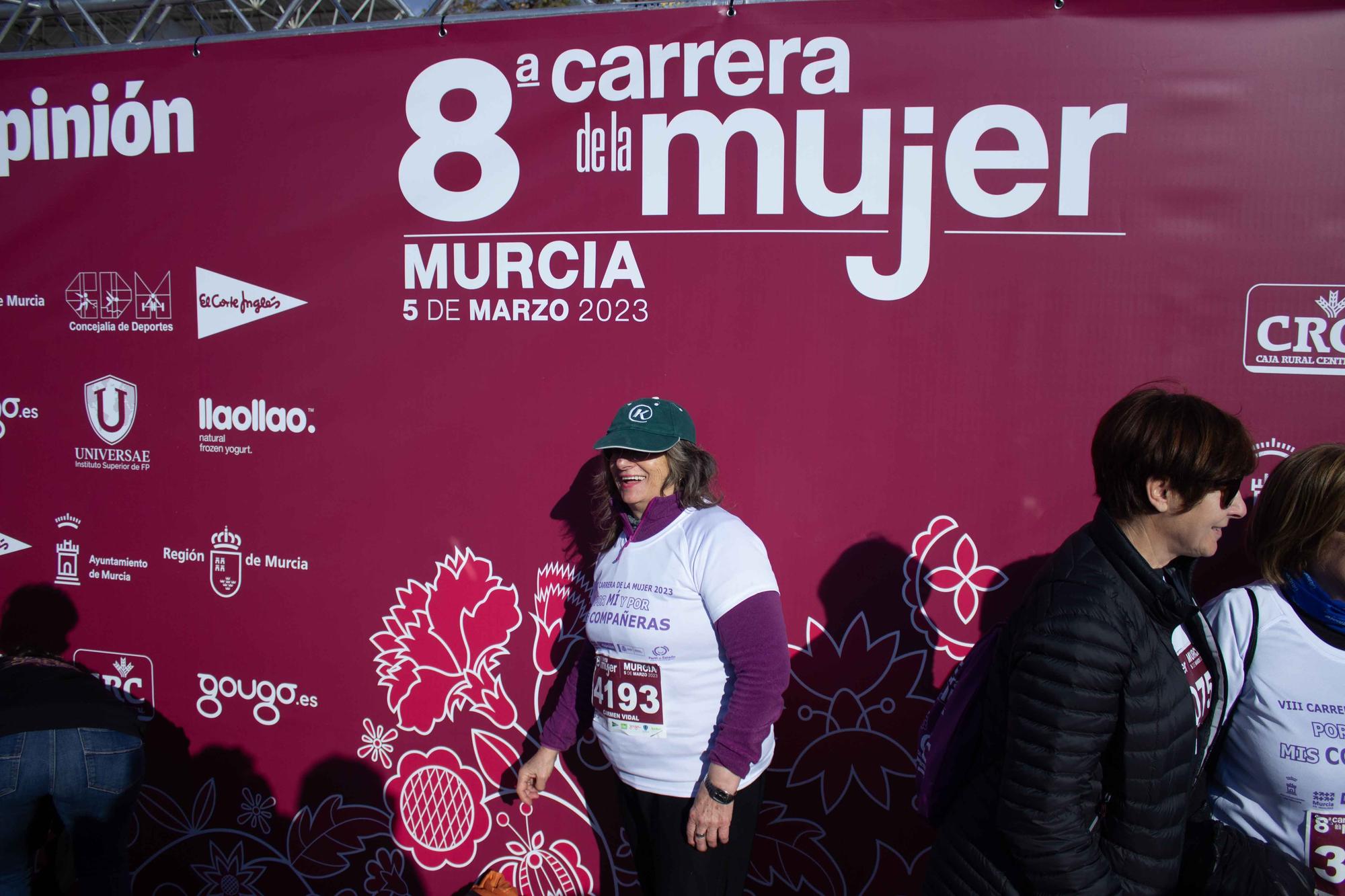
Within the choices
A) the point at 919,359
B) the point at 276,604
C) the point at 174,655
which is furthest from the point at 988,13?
the point at 174,655

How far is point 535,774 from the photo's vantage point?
1933 mm

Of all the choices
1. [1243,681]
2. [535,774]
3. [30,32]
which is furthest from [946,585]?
[30,32]

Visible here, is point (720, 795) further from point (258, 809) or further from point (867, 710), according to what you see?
point (258, 809)

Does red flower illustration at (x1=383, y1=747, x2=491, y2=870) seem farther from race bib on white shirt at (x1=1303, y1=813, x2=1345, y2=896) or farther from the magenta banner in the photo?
race bib on white shirt at (x1=1303, y1=813, x2=1345, y2=896)

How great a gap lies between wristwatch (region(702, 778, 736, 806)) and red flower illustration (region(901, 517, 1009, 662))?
0.68 meters

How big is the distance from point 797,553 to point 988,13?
1304mm

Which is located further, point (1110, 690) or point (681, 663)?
Result: point (681, 663)

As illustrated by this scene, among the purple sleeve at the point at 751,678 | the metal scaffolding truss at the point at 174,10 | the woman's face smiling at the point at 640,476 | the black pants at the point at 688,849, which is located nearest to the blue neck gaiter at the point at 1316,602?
the purple sleeve at the point at 751,678

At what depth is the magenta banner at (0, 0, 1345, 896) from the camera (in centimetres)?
193

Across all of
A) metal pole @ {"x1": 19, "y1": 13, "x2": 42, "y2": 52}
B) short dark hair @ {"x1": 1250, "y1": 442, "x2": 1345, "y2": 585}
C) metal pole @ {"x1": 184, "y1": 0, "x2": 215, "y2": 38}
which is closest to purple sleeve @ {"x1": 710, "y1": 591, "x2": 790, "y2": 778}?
short dark hair @ {"x1": 1250, "y1": 442, "x2": 1345, "y2": 585}

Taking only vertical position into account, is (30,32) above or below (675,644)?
above

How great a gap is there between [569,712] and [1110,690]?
3.86ft

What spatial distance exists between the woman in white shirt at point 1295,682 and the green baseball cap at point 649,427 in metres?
1.07

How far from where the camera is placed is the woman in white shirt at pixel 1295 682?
1478mm
